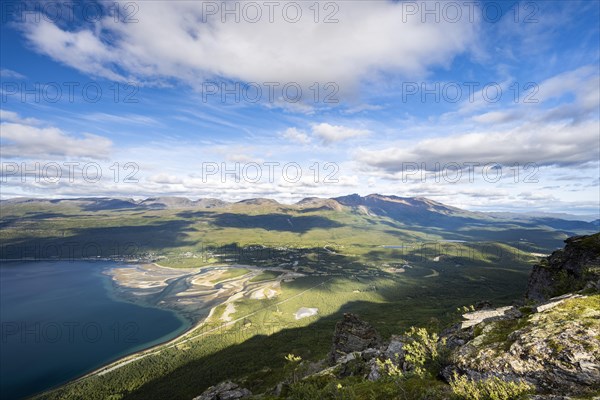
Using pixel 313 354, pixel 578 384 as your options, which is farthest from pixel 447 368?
pixel 313 354

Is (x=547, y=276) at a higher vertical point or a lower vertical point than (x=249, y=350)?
higher

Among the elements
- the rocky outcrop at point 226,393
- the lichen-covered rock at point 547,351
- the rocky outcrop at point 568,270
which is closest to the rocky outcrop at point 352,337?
the rocky outcrop at point 226,393

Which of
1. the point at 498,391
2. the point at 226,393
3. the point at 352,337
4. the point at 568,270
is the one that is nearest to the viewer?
the point at 498,391

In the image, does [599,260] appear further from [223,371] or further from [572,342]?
[223,371]

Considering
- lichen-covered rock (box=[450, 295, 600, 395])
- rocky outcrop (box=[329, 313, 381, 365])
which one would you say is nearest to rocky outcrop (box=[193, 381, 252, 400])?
rocky outcrop (box=[329, 313, 381, 365])

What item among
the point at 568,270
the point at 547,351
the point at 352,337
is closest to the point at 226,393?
the point at 352,337

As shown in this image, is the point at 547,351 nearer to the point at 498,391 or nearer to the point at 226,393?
the point at 498,391
